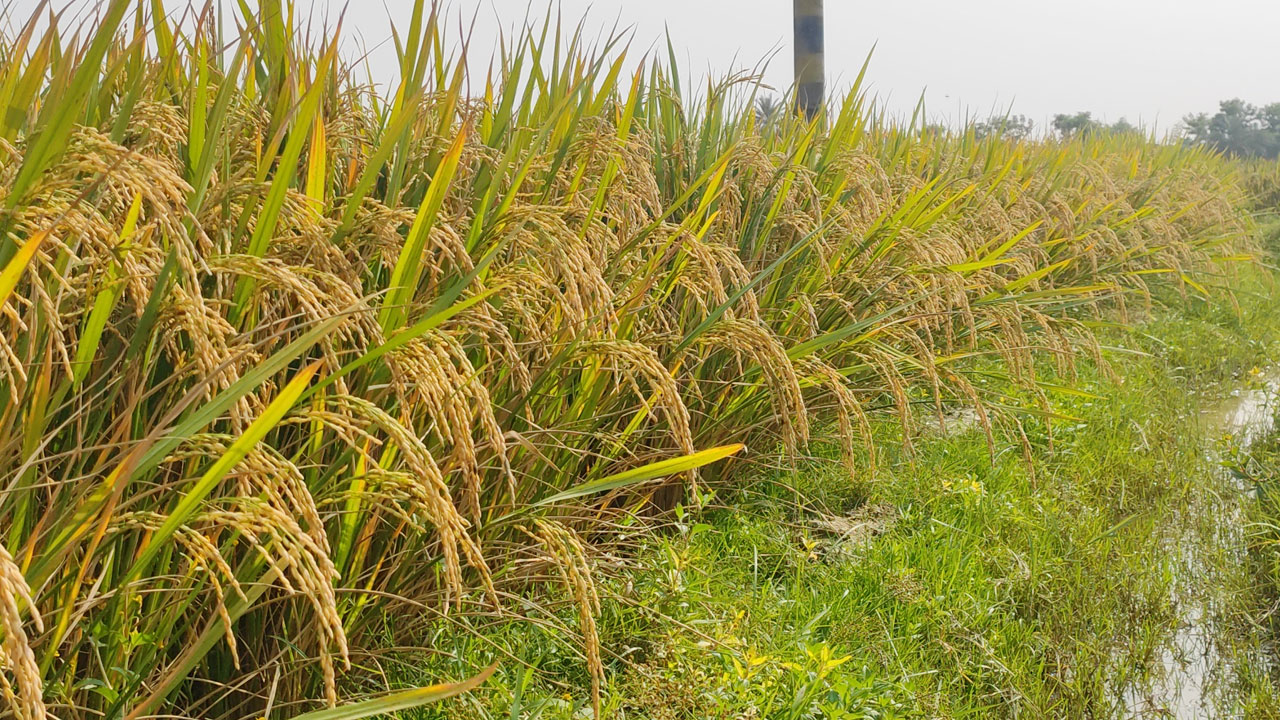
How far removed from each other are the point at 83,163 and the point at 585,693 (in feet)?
4.75

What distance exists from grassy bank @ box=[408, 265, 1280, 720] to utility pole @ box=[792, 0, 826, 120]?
4.07 m

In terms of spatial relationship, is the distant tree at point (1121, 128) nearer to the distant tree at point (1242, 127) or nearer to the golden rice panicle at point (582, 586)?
the golden rice panicle at point (582, 586)

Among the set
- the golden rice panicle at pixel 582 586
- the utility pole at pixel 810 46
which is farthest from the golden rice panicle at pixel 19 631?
the utility pole at pixel 810 46

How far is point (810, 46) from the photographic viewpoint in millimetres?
7332

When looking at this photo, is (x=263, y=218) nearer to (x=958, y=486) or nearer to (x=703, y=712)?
(x=703, y=712)

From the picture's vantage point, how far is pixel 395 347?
1.27 metres

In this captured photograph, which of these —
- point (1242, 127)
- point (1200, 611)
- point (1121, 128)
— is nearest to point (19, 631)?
point (1200, 611)

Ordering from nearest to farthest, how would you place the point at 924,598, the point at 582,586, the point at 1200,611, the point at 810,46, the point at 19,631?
1. the point at 19,631
2. the point at 582,586
3. the point at 924,598
4. the point at 1200,611
5. the point at 810,46

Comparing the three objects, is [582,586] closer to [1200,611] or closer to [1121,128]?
[1200,611]

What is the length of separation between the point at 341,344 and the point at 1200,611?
8.69 feet

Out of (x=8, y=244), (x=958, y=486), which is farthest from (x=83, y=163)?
(x=958, y=486)

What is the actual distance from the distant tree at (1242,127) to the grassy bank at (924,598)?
215 ft

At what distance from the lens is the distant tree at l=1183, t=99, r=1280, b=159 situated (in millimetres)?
61219

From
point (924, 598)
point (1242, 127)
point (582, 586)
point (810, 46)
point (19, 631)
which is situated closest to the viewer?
point (19, 631)
